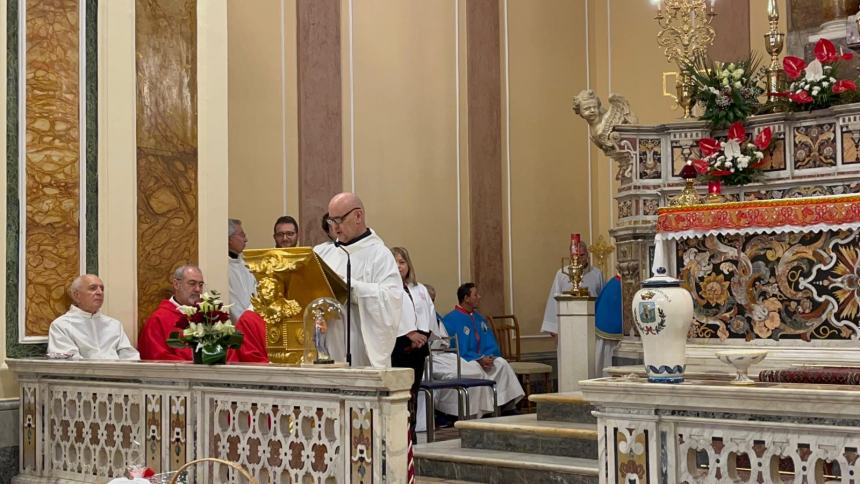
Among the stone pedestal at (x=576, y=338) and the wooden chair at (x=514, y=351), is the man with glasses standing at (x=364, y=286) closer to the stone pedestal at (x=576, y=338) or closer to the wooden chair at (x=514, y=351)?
the stone pedestal at (x=576, y=338)

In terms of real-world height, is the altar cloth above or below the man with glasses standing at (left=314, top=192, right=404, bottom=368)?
above

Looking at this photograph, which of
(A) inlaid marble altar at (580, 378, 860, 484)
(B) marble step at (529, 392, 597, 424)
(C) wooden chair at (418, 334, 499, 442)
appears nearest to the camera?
(A) inlaid marble altar at (580, 378, 860, 484)

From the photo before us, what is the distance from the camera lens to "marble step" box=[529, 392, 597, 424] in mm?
8195

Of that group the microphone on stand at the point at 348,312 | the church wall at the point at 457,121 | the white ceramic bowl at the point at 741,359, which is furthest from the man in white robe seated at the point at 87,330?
the white ceramic bowl at the point at 741,359

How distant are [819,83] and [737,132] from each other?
712 mm

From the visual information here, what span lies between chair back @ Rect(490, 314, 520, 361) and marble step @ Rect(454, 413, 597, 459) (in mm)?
4821

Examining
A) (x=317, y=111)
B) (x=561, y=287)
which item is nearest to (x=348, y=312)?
(x=317, y=111)

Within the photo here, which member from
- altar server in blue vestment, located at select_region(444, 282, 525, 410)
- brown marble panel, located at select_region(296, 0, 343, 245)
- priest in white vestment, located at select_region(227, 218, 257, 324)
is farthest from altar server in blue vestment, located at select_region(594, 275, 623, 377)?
priest in white vestment, located at select_region(227, 218, 257, 324)

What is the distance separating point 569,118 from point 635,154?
17.5 feet

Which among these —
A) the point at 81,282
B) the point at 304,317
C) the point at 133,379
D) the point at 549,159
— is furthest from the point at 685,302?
the point at 549,159

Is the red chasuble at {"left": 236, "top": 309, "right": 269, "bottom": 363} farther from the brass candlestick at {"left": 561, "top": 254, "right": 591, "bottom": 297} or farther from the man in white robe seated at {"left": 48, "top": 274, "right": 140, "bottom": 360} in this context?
the brass candlestick at {"left": 561, "top": 254, "right": 591, "bottom": 297}

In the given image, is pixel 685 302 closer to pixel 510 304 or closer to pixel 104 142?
pixel 104 142

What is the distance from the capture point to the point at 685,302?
4.39m

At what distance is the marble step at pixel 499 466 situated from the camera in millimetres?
7008
